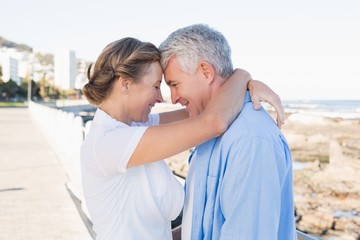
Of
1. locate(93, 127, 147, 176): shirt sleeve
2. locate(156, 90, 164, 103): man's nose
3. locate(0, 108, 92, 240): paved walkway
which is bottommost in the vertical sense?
locate(0, 108, 92, 240): paved walkway

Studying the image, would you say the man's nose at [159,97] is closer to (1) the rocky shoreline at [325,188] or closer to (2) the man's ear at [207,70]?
(2) the man's ear at [207,70]

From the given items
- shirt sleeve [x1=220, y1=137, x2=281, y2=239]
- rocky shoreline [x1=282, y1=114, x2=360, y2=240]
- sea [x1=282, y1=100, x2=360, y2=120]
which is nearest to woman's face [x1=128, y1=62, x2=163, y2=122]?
shirt sleeve [x1=220, y1=137, x2=281, y2=239]

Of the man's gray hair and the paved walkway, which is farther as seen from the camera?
the paved walkway

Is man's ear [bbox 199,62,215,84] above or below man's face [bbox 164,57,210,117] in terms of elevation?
above

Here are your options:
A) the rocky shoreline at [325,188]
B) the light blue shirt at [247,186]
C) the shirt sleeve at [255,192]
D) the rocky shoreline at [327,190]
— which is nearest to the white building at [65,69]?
the rocky shoreline at [325,188]

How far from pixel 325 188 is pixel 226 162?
50.9 ft

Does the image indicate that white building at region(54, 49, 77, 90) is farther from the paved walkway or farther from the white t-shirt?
the white t-shirt

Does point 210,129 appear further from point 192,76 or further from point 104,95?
point 104,95

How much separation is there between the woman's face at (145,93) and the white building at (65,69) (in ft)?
545

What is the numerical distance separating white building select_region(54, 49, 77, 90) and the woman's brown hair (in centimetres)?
16623

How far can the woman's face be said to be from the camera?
214cm

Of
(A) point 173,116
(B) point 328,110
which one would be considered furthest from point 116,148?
(B) point 328,110

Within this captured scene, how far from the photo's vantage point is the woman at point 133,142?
1.98 meters

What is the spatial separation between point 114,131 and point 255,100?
60 centimetres
